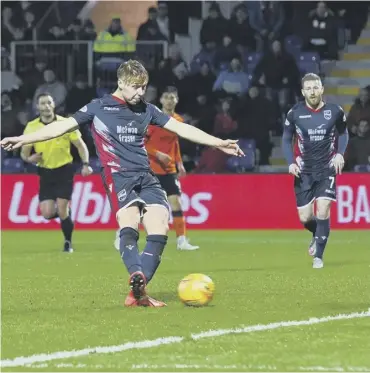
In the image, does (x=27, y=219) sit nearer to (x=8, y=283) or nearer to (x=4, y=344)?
(x=8, y=283)

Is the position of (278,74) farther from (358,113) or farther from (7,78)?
(7,78)

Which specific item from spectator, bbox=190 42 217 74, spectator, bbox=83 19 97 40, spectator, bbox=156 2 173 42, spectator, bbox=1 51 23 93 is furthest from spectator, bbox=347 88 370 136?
spectator, bbox=1 51 23 93

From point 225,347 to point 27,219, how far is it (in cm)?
1445

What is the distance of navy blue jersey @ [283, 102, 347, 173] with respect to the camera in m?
14.6

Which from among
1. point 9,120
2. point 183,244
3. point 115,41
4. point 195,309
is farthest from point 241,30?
point 195,309

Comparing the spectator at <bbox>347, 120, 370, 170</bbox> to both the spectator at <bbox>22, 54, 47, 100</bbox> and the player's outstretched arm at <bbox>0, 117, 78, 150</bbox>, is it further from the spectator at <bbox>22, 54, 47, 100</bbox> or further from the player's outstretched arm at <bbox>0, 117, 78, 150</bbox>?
the player's outstretched arm at <bbox>0, 117, 78, 150</bbox>

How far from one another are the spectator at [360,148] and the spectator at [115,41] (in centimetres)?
520

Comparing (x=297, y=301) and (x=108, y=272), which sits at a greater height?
(x=297, y=301)

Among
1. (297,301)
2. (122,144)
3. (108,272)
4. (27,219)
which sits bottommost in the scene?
(27,219)

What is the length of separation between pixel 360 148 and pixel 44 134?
1340 cm

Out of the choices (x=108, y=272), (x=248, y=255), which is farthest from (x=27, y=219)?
(x=108, y=272)

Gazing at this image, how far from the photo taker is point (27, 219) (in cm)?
2198

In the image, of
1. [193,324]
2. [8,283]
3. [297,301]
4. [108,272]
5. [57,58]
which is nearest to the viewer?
[193,324]

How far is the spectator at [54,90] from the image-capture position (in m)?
24.5
